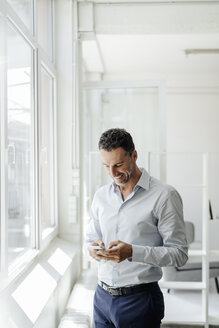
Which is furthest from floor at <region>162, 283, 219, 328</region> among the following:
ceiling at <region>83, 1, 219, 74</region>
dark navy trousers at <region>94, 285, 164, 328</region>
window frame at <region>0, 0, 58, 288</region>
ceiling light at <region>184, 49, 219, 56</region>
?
ceiling light at <region>184, 49, 219, 56</region>

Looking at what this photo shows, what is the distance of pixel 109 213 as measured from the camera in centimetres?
166

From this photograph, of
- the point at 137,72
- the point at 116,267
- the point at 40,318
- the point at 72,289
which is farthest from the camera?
the point at 137,72

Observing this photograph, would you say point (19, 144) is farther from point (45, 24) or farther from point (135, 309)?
point (45, 24)

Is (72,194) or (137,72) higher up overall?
(137,72)

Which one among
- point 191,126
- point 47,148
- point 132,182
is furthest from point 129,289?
point 191,126

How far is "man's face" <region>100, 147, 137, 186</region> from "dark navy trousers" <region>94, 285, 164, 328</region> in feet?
1.60

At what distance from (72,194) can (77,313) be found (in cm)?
117

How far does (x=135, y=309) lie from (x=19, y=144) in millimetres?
1236

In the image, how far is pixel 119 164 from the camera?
60.6 inches

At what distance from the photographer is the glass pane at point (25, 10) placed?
223 cm

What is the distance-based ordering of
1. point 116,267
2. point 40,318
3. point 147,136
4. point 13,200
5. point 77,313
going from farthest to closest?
point 147,136
point 77,313
point 13,200
point 40,318
point 116,267

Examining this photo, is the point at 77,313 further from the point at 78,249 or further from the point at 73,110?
the point at 73,110

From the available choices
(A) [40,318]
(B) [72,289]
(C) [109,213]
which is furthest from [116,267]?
(B) [72,289]

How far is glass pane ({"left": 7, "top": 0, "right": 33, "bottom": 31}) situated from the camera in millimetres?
2232
